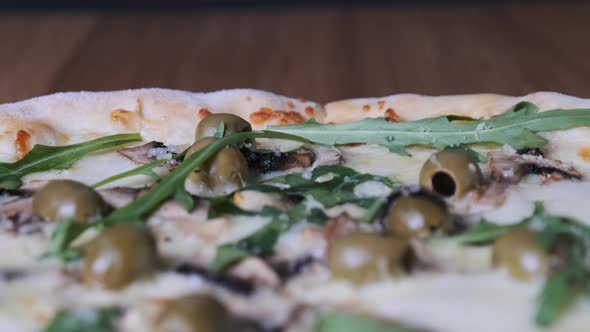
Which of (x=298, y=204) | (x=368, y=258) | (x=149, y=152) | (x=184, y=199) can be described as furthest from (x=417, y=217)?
(x=149, y=152)

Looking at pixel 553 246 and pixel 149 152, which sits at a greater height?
pixel 149 152

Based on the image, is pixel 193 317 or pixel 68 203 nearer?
pixel 193 317

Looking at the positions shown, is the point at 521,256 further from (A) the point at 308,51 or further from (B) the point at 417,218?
(A) the point at 308,51

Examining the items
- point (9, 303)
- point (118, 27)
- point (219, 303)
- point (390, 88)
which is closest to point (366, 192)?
point (219, 303)

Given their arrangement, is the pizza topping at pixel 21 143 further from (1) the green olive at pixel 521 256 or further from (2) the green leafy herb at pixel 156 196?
(1) the green olive at pixel 521 256

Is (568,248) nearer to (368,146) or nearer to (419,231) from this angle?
(419,231)

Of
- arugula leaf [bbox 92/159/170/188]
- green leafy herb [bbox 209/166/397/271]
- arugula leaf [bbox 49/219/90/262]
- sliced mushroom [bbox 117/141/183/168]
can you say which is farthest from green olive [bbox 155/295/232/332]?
sliced mushroom [bbox 117/141/183/168]

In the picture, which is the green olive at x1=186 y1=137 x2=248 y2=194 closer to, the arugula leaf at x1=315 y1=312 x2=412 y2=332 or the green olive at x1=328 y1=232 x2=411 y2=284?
the green olive at x1=328 y1=232 x2=411 y2=284
